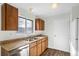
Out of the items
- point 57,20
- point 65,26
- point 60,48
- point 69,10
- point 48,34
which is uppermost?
point 69,10

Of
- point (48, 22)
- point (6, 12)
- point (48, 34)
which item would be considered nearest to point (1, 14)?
point (6, 12)

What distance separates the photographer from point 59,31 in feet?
7.50

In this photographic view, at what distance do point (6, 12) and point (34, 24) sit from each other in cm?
167

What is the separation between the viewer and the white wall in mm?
2148

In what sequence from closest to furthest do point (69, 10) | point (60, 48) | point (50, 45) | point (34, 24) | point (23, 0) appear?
point (23, 0) → point (69, 10) → point (60, 48) → point (50, 45) → point (34, 24)

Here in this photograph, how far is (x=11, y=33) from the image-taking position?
2.07 meters

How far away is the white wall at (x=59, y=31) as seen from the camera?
2148mm

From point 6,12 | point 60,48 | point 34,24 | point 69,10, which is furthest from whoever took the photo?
point 34,24

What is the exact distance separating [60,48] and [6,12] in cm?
156

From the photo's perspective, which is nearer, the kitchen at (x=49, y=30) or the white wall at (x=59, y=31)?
the kitchen at (x=49, y=30)

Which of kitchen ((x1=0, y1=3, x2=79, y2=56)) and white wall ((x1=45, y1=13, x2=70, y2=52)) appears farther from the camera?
white wall ((x1=45, y1=13, x2=70, y2=52))

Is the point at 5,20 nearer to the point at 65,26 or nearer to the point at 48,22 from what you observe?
the point at 48,22

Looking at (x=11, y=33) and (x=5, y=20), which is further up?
(x=5, y=20)

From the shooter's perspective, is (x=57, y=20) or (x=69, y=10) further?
(x=57, y=20)
